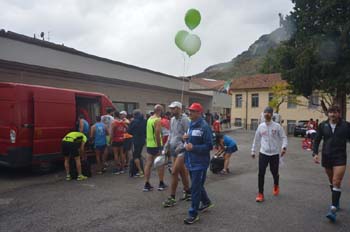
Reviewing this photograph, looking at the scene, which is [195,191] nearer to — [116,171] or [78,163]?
[78,163]

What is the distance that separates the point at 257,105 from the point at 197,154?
135 feet

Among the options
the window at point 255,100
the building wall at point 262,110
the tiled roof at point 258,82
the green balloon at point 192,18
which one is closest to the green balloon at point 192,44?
the green balloon at point 192,18

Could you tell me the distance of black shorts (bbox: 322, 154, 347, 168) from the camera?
506cm

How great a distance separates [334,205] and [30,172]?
7.15 meters

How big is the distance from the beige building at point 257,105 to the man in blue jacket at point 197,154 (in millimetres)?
36567

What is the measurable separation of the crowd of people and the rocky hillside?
94106 mm

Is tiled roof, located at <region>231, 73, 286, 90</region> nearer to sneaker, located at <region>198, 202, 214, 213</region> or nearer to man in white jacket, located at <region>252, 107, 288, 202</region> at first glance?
man in white jacket, located at <region>252, 107, 288, 202</region>

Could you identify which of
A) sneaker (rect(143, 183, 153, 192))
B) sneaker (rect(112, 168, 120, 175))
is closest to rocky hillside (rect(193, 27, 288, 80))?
sneaker (rect(112, 168, 120, 175))

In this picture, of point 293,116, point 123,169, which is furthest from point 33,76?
point 293,116

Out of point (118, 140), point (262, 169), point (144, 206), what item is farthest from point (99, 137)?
point (262, 169)

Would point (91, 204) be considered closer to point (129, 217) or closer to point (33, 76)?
point (129, 217)

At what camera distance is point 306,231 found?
14.4 feet

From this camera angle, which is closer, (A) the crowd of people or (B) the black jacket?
(A) the crowd of people

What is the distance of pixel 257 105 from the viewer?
44219mm
